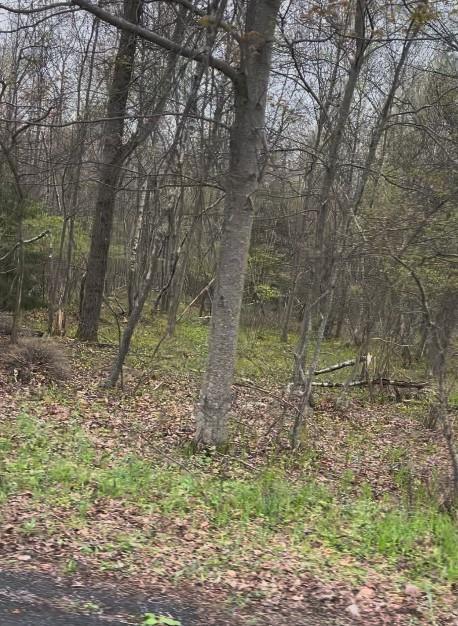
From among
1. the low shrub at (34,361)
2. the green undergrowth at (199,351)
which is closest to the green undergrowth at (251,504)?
the low shrub at (34,361)

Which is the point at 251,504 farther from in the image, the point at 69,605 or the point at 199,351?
the point at 199,351

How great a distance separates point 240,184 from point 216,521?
396 centimetres

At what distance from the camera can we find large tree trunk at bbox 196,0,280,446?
7145 millimetres

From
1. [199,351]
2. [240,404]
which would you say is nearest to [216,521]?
[240,404]

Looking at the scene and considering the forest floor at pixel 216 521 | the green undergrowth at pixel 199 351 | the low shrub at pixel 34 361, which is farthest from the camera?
the green undergrowth at pixel 199 351

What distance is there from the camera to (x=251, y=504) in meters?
5.25

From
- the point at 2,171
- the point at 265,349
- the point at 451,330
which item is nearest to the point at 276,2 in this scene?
the point at 451,330

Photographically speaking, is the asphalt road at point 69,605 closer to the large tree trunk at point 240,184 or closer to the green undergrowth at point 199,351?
the large tree trunk at point 240,184

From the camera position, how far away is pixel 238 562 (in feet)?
13.3

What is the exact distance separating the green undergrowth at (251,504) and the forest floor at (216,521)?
0.06 feet

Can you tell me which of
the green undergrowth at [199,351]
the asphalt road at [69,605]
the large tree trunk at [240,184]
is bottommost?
the asphalt road at [69,605]

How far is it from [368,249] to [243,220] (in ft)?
5.26

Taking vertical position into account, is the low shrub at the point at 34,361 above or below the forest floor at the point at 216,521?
above

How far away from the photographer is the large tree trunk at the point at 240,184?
23.4ft
